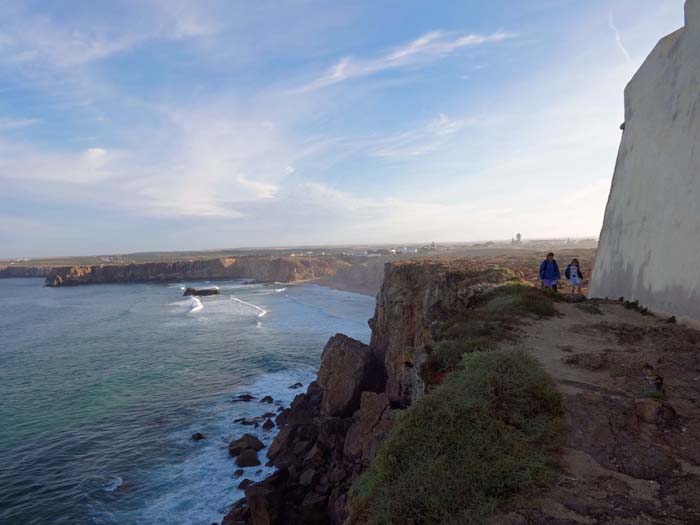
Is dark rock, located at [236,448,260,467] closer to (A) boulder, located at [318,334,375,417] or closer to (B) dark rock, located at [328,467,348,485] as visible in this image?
(A) boulder, located at [318,334,375,417]

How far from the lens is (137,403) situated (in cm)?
2242

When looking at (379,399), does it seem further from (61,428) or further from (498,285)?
(61,428)

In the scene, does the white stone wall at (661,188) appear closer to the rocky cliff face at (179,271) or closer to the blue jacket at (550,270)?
the blue jacket at (550,270)

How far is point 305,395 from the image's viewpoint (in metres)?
21.3

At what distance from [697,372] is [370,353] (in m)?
16.3

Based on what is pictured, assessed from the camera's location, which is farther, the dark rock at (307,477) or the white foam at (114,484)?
the white foam at (114,484)

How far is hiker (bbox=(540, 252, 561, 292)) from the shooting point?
1436 centimetres

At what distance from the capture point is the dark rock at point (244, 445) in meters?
16.9

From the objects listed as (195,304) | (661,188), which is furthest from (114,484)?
(195,304)

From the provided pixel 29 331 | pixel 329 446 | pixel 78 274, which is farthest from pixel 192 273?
pixel 329 446

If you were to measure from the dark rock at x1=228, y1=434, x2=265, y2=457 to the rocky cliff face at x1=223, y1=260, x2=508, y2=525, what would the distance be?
0.92 m

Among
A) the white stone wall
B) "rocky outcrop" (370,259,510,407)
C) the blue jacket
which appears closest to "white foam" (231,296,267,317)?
"rocky outcrop" (370,259,510,407)

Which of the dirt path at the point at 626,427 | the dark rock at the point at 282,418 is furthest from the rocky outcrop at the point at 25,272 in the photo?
the dirt path at the point at 626,427

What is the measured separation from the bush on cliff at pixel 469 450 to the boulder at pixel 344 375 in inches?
533
